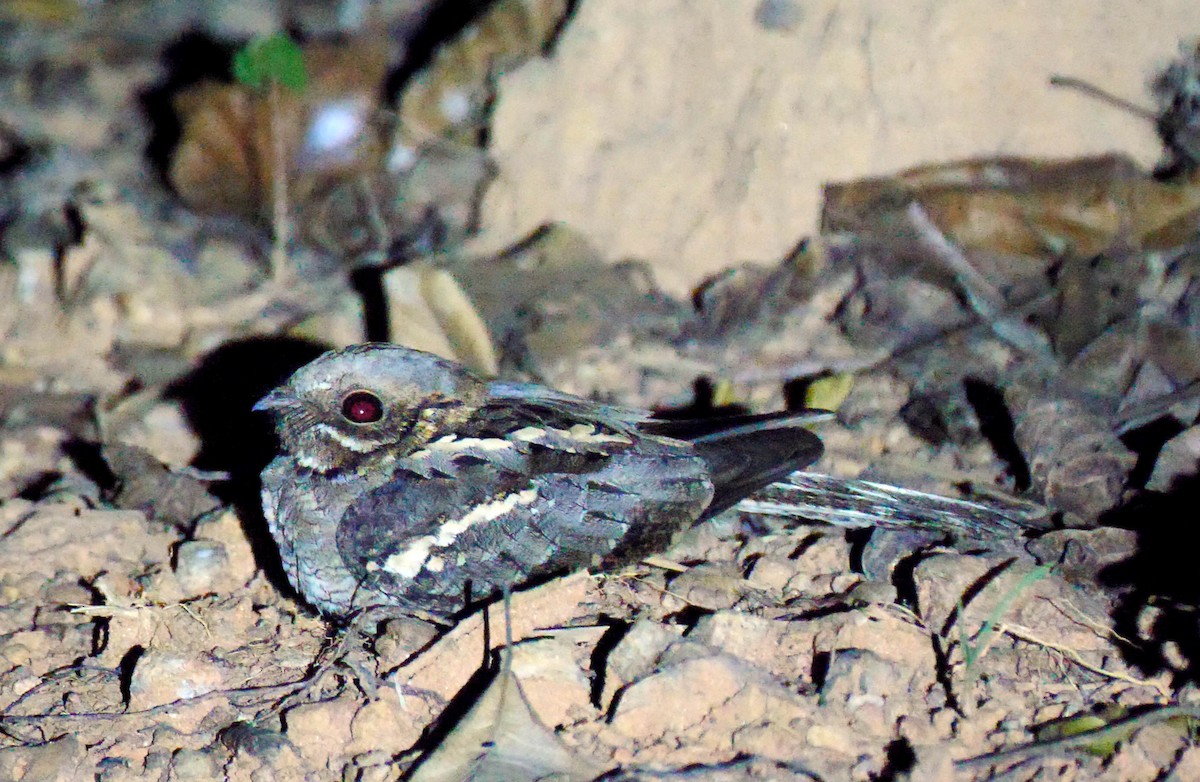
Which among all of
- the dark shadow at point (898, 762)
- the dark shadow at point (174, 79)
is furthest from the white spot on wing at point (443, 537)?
the dark shadow at point (174, 79)

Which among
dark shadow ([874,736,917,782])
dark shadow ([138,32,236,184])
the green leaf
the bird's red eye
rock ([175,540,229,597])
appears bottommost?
dark shadow ([874,736,917,782])

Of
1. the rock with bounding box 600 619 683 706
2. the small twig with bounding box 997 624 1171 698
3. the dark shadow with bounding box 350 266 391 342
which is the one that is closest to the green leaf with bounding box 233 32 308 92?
the dark shadow with bounding box 350 266 391 342

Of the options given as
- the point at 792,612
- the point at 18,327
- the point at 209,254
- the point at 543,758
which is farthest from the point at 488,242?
the point at 543,758

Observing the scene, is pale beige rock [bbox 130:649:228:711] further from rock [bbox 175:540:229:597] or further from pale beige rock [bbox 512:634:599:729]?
pale beige rock [bbox 512:634:599:729]

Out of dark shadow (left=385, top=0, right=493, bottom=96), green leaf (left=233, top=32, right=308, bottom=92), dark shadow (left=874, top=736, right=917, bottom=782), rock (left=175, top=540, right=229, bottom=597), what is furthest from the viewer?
dark shadow (left=385, top=0, right=493, bottom=96)

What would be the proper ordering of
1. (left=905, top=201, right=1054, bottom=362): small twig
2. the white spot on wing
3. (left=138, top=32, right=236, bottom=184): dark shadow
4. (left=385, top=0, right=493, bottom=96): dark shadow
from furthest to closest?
(left=138, top=32, right=236, bottom=184): dark shadow → (left=385, top=0, right=493, bottom=96): dark shadow → (left=905, top=201, right=1054, bottom=362): small twig → the white spot on wing

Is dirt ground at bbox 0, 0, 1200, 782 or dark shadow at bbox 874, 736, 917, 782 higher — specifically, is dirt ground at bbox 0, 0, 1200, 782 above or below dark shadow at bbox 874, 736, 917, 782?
above

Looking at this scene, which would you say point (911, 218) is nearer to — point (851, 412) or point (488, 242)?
point (851, 412)
